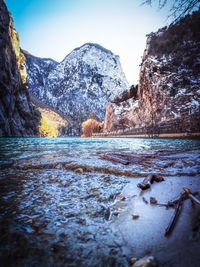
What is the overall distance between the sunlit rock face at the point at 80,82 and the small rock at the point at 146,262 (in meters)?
72.2

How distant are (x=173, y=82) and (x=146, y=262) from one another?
1730cm

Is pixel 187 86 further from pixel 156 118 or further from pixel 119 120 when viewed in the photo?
pixel 119 120

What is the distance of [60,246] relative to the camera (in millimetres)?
613

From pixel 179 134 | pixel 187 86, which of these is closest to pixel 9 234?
pixel 179 134

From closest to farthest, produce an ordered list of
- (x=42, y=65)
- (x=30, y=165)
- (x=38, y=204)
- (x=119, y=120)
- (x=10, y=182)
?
1. (x=38, y=204)
2. (x=10, y=182)
3. (x=30, y=165)
4. (x=119, y=120)
5. (x=42, y=65)

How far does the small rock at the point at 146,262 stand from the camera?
48 cm

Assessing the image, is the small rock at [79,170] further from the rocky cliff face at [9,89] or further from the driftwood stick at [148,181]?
the rocky cliff face at [9,89]

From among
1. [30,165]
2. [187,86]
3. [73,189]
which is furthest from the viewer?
[187,86]

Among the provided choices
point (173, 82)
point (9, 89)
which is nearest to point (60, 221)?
point (173, 82)

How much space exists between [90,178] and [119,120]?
81.4 feet

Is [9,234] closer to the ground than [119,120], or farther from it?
closer to the ground

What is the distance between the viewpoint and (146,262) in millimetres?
494

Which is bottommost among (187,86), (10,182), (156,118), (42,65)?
(10,182)

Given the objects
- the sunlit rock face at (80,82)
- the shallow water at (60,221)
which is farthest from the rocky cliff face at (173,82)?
A: the sunlit rock face at (80,82)
